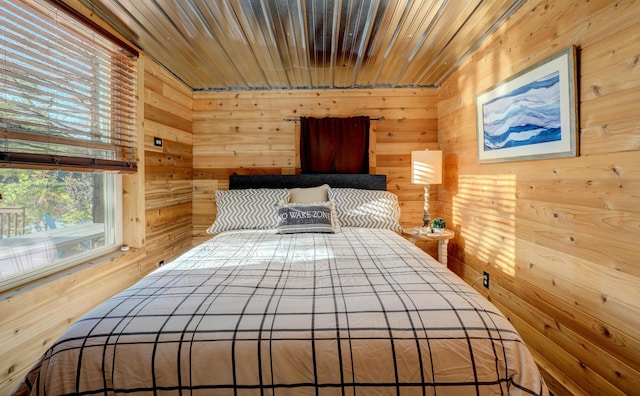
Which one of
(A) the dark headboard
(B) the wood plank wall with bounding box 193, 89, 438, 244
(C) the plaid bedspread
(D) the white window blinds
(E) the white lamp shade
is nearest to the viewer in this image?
(C) the plaid bedspread

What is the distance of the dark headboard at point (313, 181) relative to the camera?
3.38 m

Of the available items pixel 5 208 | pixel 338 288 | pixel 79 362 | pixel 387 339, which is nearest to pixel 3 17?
pixel 5 208

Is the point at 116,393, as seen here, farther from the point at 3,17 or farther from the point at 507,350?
the point at 3,17

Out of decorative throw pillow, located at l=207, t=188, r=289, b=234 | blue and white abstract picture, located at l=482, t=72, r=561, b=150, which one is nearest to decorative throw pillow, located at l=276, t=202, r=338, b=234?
decorative throw pillow, located at l=207, t=188, r=289, b=234

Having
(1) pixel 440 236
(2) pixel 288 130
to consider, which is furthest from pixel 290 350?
(2) pixel 288 130

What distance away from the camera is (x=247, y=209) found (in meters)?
2.84

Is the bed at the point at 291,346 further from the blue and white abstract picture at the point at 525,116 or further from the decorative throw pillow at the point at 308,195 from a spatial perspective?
the decorative throw pillow at the point at 308,195

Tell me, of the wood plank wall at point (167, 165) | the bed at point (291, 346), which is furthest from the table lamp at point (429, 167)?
the wood plank wall at point (167, 165)

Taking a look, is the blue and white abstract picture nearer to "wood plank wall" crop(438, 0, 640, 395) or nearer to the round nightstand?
"wood plank wall" crop(438, 0, 640, 395)

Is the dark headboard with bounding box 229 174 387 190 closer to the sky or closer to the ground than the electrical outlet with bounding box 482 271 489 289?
closer to the sky

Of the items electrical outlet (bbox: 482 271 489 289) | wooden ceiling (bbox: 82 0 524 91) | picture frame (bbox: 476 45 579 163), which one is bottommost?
electrical outlet (bbox: 482 271 489 289)

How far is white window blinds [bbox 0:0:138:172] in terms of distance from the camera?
152 centimetres

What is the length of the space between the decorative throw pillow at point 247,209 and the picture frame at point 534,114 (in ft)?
6.05

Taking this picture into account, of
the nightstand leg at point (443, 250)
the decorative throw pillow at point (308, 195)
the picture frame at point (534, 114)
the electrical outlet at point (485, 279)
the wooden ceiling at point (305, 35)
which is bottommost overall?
the electrical outlet at point (485, 279)
